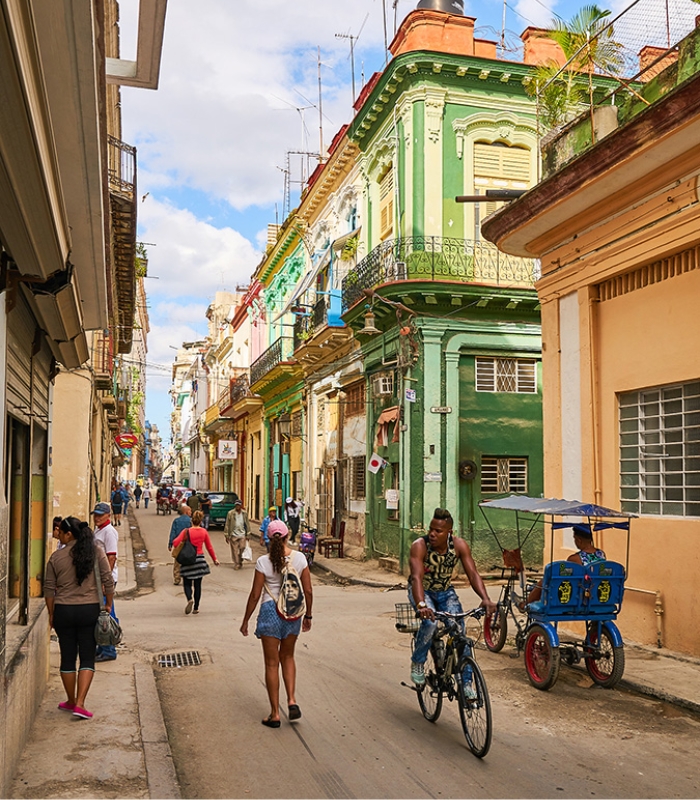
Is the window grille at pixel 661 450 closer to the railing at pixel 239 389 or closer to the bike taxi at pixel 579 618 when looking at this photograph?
the bike taxi at pixel 579 618

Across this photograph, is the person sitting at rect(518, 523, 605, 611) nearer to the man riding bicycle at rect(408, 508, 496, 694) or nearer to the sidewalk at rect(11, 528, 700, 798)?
the sidewalk at rect(11, 528, 700, 798)

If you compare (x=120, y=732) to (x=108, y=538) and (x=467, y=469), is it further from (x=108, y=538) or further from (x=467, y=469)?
(x=467, y=469)

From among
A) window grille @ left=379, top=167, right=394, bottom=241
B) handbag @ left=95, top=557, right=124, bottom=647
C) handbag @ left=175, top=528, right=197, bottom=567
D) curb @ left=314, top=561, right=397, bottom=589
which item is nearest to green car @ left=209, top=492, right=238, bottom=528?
curb @ left=314, top=561, right=397, bottom=589

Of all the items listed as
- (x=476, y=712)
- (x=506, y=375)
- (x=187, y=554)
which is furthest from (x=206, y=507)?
(x=476, y=712)

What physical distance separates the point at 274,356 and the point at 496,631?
22.9 m

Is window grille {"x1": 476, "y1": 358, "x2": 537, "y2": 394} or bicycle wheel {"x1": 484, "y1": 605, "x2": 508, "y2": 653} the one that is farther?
window grille {"x1": 476, "y1": 358, "x2": 537, "y2": 394}

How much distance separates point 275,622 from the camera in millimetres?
6797

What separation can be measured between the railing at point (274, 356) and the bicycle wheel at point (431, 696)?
23.0 m

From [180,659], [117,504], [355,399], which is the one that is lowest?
[180,659]

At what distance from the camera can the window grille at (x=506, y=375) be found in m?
19.7

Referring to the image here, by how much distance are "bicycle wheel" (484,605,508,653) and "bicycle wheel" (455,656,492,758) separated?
377cm

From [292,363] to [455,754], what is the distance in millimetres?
23410

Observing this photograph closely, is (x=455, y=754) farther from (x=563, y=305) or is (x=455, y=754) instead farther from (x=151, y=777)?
(x=563, y=305)

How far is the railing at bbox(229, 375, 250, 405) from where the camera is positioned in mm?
38434
